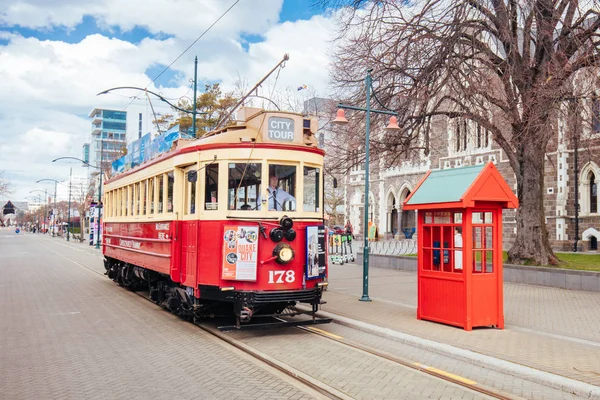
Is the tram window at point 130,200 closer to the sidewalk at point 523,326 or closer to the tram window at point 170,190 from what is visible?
the tram window at point 170,190

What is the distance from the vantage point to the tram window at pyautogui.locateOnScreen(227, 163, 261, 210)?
29.6ft

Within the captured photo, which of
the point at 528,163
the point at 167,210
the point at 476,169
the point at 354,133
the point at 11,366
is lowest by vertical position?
the point at 11,366

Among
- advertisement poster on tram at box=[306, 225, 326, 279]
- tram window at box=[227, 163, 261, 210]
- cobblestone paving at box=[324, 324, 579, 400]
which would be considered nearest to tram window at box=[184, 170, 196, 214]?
tram window at box=[227, 163, 261, 210]

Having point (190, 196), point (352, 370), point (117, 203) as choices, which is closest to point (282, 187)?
point (190, 196)

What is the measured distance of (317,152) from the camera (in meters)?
9.72

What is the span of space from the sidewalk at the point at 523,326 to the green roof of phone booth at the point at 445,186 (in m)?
2.21

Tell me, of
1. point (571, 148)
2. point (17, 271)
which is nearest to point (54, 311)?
point (17, 271)

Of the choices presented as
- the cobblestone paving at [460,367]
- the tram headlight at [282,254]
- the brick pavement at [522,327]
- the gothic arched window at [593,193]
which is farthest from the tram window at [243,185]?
the gothic arched window at [593,193]

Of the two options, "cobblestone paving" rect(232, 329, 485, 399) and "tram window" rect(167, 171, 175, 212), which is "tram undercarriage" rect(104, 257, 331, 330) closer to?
"cobblestone paving" rect(232, 329, 485, 399)

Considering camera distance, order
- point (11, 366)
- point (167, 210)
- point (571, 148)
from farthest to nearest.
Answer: point (571, 148) → point (167, 210) → point (11, 366)

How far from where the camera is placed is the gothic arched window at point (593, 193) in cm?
2927

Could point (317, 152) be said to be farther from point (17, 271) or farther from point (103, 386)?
point (17, 271)

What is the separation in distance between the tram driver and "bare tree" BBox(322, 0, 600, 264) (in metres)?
8.00

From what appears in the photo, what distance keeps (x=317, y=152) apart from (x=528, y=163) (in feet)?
34.1
